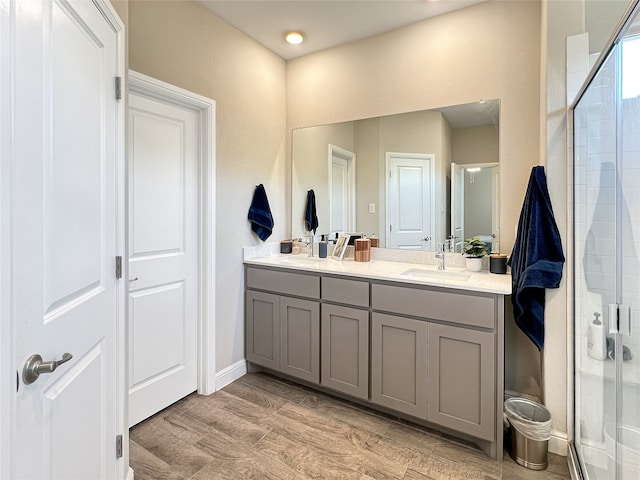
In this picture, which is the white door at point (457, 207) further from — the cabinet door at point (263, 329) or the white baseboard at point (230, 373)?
the white baseboard at point (230, 373)

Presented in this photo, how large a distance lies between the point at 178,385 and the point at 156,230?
1107mm

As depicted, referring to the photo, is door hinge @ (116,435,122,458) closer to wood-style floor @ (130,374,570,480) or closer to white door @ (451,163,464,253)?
wood-style floor @ (130,374,570,480)

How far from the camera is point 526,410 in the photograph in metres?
2.02

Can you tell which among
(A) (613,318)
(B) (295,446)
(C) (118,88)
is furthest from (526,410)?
(C) (118,88)

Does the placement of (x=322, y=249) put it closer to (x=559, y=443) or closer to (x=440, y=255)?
(x=440, y=255)

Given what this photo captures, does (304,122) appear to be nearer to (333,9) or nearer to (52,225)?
(333,9)

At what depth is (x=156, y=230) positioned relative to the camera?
2217mm

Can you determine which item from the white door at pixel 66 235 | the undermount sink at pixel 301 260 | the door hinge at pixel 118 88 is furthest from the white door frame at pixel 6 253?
the undermount sink at pixel 301 260

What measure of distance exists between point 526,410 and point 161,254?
248 centimetres

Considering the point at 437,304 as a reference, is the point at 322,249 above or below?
above

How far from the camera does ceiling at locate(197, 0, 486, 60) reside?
2.37 metres

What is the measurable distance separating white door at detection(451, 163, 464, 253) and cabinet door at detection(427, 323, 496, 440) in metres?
0.80

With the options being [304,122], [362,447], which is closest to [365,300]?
[362,447]

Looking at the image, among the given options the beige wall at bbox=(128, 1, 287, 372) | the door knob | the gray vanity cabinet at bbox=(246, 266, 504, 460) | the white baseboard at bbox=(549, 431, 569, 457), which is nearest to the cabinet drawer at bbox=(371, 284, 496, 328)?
the gray vanity cabinet at bbox=(246, 266, 504, 460)
